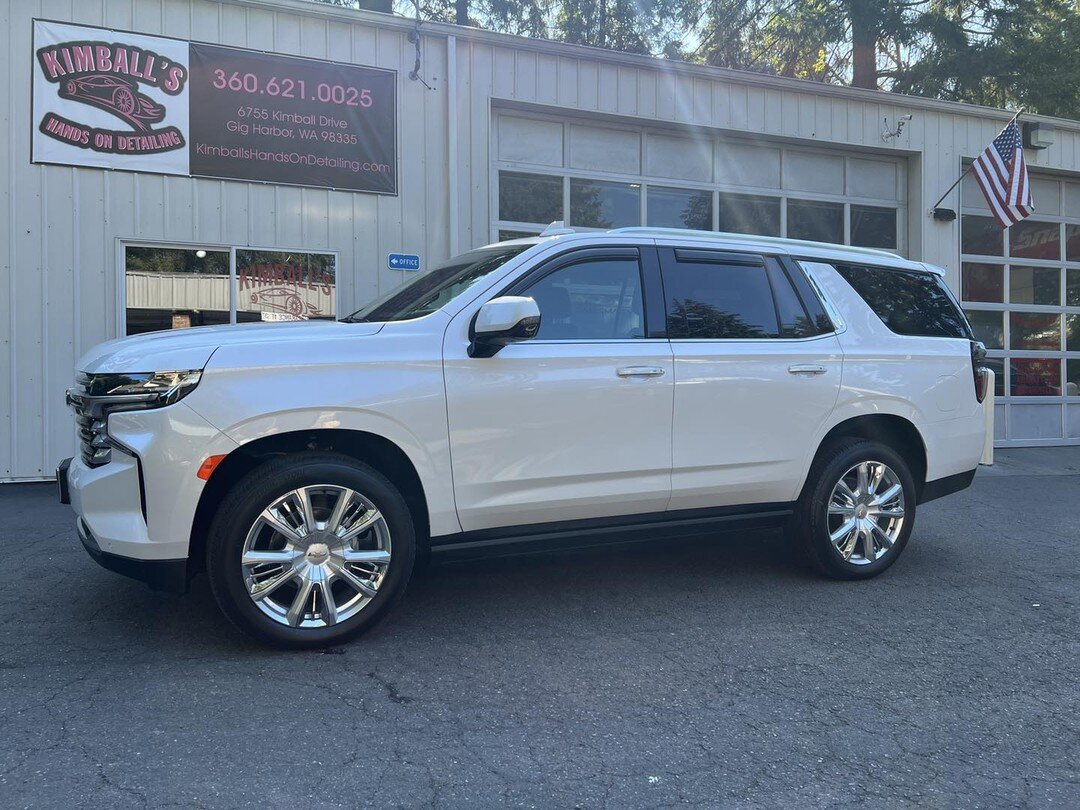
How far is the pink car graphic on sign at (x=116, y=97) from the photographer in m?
8.25

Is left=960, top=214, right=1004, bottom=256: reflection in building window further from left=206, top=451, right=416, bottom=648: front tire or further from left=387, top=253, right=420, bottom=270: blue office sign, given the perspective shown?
left=206, top=451, right=416, bottom=648: front tire

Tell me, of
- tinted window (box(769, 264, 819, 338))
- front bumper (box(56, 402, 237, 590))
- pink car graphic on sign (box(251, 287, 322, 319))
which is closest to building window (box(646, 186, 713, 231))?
pink car graphic on sign (box(251, 287, 322, 319))

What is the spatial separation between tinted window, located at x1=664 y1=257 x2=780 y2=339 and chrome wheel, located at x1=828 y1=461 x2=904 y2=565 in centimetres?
96

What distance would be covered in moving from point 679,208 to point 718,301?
642cm

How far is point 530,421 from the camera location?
416 centimetres

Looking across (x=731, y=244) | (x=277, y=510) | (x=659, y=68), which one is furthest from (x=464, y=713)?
(x=659, y=68)

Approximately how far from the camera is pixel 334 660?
149 inches

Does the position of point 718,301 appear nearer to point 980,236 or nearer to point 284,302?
point 284,302

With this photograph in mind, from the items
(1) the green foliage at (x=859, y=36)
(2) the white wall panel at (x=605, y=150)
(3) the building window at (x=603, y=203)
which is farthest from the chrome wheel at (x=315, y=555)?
(1) the green foliage at (x=859, y=36)

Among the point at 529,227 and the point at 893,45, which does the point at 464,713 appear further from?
the point at 893,45

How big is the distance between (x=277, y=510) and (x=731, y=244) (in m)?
2.82

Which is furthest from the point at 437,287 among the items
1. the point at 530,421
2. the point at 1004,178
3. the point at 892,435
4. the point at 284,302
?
the point at 1004,178

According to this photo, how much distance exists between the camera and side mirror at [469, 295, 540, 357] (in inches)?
155

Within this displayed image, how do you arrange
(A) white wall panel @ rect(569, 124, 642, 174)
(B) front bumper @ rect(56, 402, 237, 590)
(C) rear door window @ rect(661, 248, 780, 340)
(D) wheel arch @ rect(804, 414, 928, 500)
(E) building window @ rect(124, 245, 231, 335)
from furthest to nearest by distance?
(A) white wall panel @ rect(569, 124, 642, 174) → (E) building window @ rect(124, 245, 231, 335) → (D) wheel arch @ rect(804, 414, 928, 500) → (C) rear door window @ rect(661, 248, 780, 340) → (B) front bumper @ rect(56, 402, 237, 590)
